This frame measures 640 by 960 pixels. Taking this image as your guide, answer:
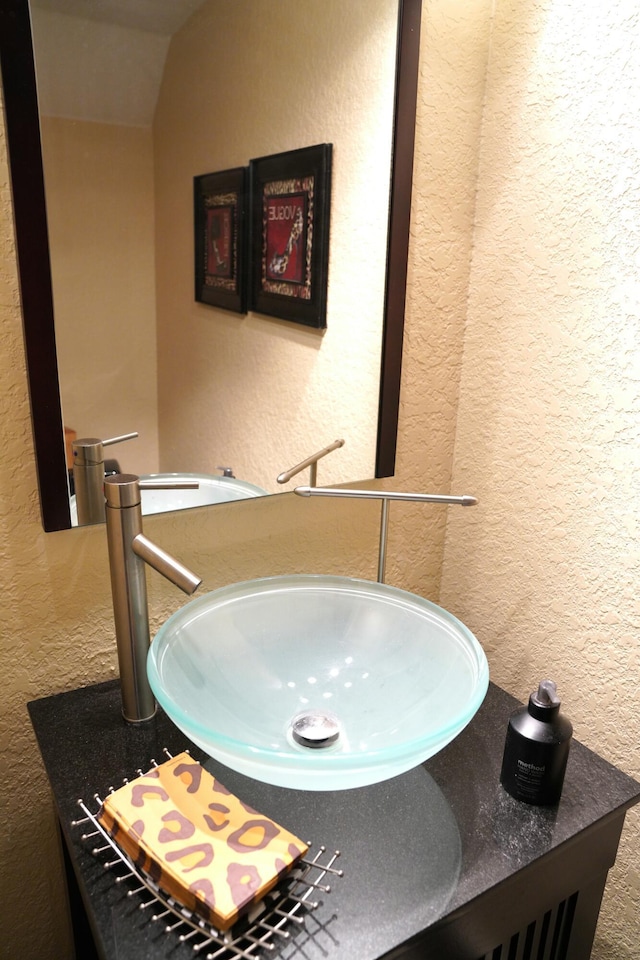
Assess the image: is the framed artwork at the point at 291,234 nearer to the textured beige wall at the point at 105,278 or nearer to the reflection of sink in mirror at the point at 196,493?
the textured beige wall at the point at 105,278

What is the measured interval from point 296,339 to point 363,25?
48 cm

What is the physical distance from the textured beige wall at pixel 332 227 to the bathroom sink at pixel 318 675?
211 mm

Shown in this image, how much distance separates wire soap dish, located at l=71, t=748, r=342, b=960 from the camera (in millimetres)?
706

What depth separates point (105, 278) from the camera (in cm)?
97

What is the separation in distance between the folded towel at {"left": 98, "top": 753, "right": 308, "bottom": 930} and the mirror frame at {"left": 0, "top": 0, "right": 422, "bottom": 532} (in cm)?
38

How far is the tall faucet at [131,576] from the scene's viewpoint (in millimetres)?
908

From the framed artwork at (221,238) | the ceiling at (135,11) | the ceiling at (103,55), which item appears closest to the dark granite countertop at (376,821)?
the framed artwork at (221,238)

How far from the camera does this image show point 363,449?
4.09 feet

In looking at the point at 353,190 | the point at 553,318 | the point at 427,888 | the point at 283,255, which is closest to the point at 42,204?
the point at 283,255

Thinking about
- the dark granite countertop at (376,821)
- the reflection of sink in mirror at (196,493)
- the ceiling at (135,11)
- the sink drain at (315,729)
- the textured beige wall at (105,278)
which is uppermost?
the ceiling at (135,11)

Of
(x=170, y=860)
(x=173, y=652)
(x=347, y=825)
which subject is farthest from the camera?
(x=173, y=652)

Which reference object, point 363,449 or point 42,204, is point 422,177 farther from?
point 42,204

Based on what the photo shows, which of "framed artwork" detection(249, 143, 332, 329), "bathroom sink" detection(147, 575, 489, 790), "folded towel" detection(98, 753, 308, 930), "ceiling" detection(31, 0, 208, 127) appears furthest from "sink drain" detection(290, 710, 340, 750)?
"ceiling" detection(31, 0, 208, 127)

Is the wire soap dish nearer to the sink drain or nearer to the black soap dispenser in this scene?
the sink drain
